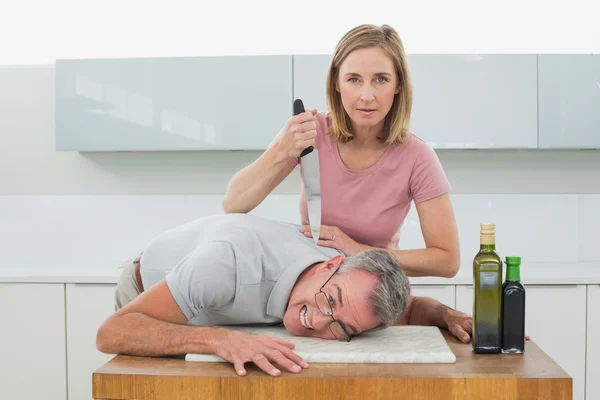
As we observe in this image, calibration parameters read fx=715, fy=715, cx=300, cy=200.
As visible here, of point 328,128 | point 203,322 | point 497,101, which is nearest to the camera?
point 203,322

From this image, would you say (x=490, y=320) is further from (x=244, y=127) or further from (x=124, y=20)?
(x=124, y=20)

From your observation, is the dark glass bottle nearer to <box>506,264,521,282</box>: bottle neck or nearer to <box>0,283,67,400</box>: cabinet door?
<box>506,264,521,282</box>: bottle neck

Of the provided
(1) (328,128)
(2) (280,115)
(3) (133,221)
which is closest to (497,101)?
(2) (280,115)

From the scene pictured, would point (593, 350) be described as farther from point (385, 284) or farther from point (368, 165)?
point (385, 284)

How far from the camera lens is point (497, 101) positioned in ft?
11.3

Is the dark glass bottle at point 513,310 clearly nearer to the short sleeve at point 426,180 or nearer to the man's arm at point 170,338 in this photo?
the man's arm at point 170,338

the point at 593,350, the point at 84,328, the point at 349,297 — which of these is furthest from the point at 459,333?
the point at 84,328

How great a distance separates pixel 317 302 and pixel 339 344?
10 cm

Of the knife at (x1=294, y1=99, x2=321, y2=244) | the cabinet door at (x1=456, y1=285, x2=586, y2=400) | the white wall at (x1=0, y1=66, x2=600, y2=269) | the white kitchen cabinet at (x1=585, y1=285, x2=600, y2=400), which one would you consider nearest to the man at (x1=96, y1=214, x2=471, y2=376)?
the knife at (x1=294, y1=99, x2=321, y2=244)

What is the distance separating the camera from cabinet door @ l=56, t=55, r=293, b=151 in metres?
3.49

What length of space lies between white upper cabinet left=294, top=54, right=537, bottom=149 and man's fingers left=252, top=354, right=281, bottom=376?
7.31 feet

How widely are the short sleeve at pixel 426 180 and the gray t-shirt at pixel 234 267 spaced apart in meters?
0.36

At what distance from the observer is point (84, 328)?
3301 mm

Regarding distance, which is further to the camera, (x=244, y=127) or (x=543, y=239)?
(x=543, y=239)
